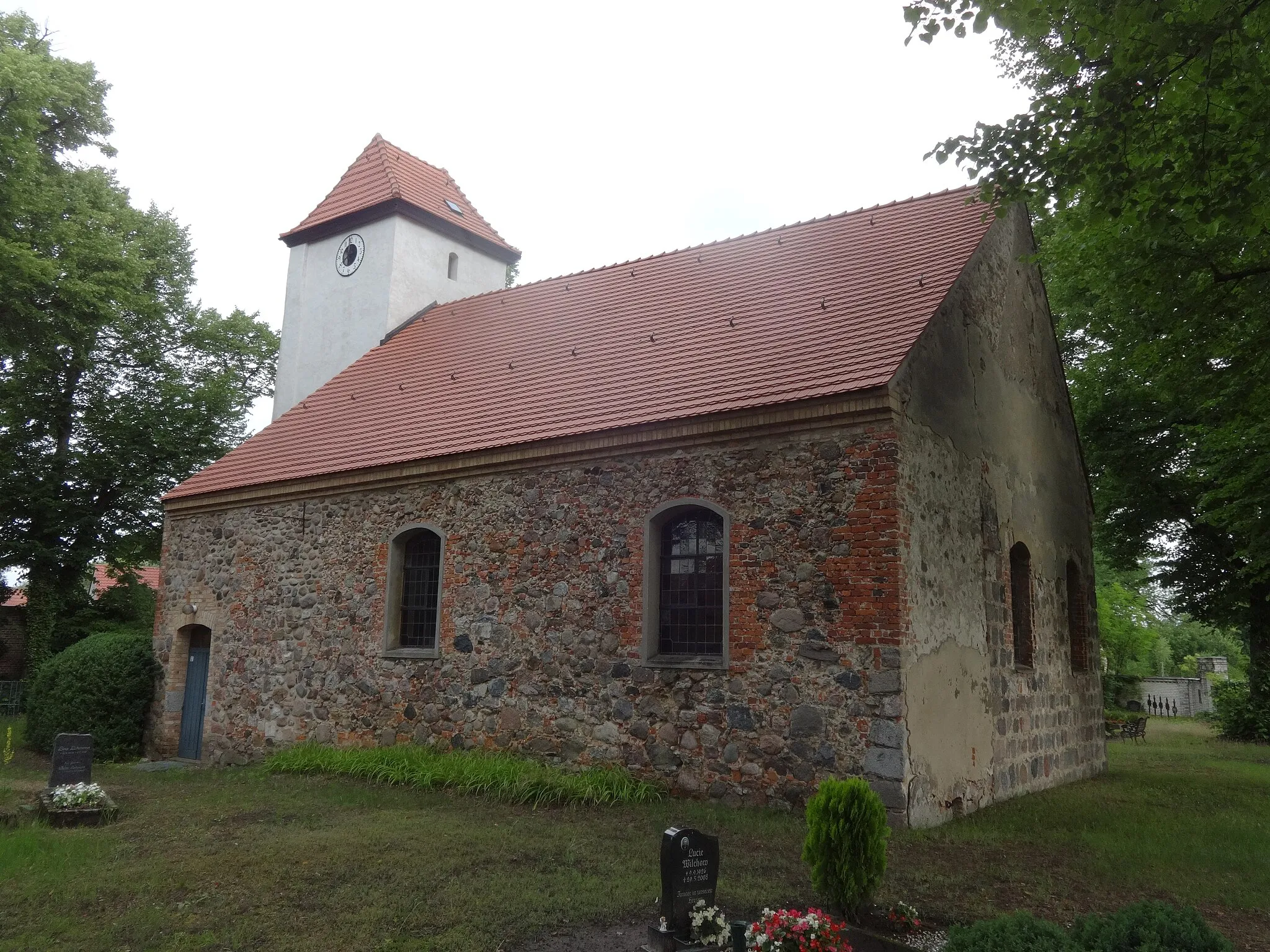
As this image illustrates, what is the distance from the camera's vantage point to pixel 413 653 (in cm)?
1270

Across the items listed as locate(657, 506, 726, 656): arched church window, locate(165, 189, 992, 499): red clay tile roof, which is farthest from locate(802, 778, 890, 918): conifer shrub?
locate(165, 189, 992, 499): red clay tile roof

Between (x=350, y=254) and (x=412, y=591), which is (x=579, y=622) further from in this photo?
(x=350, y=254)

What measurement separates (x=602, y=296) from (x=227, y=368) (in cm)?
1608

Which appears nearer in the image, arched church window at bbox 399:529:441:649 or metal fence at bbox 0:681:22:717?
arched church window at bbox 399:529:441:649

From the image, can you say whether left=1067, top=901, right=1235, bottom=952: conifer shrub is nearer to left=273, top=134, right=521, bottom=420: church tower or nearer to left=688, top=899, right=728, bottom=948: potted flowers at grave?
left=688, top=899, right=728, bottom=948: potted flowers at grave

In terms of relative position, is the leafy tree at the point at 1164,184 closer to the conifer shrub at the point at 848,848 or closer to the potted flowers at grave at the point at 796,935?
the conifer shrub at the point at 848,848

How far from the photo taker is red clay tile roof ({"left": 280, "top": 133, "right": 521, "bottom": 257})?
1934cm

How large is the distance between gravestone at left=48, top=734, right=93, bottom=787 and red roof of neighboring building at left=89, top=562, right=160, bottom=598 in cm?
Result: 1370

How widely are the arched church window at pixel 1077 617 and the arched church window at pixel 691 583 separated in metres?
6.37

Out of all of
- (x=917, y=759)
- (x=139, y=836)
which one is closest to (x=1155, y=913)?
(x=917, y=759)

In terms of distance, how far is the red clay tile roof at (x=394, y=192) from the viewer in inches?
762

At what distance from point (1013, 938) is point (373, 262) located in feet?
57.4

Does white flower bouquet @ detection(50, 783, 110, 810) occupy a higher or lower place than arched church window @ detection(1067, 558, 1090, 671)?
lower

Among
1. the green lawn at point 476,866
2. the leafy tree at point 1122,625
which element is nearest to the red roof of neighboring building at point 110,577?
the green lawn at point 476,866
